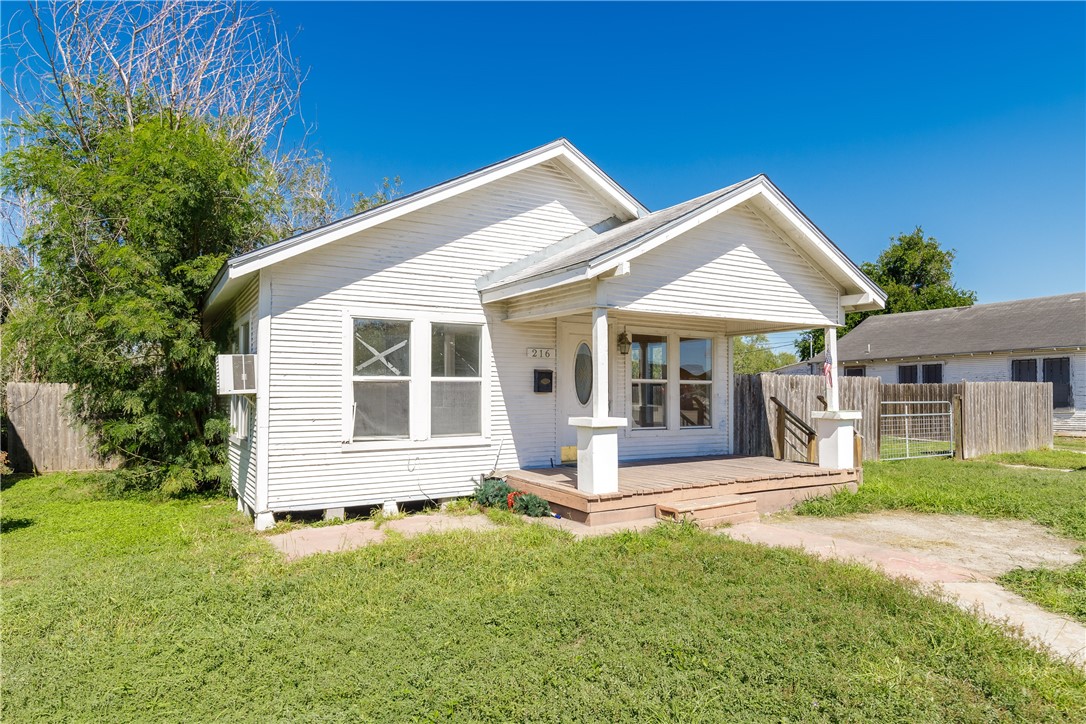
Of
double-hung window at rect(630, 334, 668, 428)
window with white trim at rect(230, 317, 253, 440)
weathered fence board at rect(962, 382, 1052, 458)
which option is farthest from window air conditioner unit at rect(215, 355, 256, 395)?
weathered fence board at rect(962, 382, 1052, 458)

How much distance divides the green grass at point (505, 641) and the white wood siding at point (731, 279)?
10.1 feet

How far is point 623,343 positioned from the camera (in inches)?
372

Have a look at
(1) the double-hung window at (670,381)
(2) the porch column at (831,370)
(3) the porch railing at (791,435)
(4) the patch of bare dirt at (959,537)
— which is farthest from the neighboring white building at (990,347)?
(4) the patch of bare dirt at (959,537)

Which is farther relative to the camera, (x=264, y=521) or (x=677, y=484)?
(x=677, y=484)

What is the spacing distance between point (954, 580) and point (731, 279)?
4.27 metres

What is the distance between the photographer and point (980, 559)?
18.9ft

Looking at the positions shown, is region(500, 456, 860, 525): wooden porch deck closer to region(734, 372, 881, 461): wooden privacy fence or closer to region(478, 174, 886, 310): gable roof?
region(478, 174, 886, 310): gable roof

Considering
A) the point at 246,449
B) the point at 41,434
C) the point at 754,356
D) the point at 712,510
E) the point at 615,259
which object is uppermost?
the point at 754,356

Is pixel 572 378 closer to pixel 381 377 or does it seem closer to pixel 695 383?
pixel 695 383

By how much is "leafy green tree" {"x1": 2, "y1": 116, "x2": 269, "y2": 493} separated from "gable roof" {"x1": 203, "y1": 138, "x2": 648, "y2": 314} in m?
0.80

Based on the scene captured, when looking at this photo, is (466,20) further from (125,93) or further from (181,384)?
(181,384)

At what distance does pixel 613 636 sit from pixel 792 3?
490 inches

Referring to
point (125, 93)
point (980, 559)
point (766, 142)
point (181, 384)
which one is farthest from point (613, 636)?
point (766, 142)

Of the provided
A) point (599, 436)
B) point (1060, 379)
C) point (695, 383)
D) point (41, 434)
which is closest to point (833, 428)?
point (695, 383)
